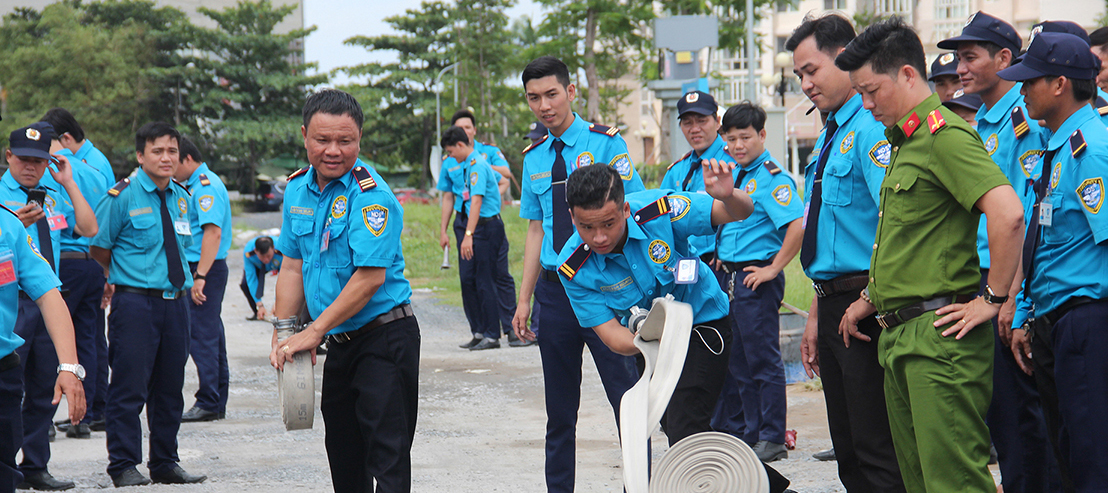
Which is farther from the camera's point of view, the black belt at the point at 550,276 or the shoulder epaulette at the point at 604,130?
the shoulder epaulette at the point at 604,130

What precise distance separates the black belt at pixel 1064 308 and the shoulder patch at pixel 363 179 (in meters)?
2.58

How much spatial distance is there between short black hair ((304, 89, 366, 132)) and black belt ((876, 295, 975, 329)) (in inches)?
84.6

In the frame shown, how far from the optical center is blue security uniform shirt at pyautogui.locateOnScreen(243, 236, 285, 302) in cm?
1201

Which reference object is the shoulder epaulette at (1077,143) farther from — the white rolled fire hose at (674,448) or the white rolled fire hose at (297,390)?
the white rolled fire hose at (297,390)

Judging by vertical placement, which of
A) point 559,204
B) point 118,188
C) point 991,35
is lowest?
point 559,204

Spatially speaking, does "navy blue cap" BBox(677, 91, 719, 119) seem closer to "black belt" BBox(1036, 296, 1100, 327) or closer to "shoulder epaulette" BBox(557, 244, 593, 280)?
"shoulder epaulette" BBox(557, 244, 593, 280)

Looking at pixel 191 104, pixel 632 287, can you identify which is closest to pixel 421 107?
pixel 191 104

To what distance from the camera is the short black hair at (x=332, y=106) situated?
13.0ft

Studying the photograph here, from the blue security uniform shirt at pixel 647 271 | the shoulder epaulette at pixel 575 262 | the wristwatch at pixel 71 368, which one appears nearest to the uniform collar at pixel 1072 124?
the blue security uniform shirt at pixel 647 271

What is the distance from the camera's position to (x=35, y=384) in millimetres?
5648

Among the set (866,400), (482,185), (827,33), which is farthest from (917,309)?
(482,185)

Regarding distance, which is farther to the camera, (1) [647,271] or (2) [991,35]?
(2) [991,35]

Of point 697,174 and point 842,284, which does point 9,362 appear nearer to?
point 842,284

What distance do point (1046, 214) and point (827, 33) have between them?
1.08 meters
